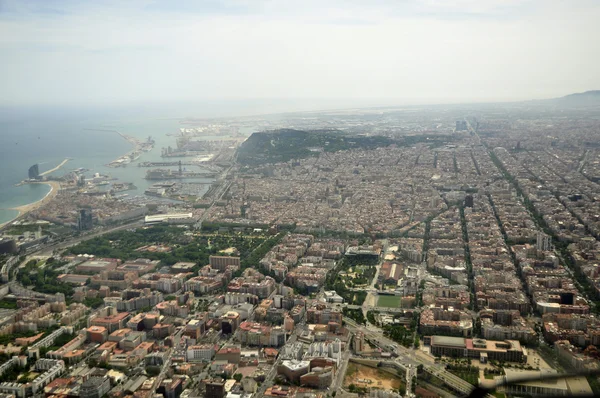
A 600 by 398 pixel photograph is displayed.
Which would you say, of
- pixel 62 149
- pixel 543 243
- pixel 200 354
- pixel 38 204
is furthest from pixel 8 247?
pixel 62 149

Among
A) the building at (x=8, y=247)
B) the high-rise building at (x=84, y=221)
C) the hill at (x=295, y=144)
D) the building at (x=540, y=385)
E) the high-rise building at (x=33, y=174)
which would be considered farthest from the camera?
the hill at (x=295, y=144)

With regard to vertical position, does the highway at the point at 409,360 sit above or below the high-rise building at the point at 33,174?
above

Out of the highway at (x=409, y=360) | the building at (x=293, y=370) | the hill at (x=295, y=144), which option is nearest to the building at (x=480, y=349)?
the highway at (x=409, y=360)

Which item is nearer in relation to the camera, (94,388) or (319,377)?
(94,388)

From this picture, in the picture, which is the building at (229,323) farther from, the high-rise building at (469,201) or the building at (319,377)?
the high-rise building at (469,201)

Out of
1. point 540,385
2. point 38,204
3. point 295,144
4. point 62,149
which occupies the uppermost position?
Result: point 540,385

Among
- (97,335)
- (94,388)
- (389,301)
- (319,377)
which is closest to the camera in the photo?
(94,388)

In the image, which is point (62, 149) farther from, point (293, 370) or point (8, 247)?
point (293, 370)
